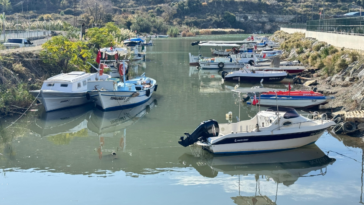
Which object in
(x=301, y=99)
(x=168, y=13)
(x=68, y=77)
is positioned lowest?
(x=301, y=99)

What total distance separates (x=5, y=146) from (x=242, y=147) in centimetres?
1353

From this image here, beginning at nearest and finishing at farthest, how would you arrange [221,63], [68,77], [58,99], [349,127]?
[349,127]
[58,99]
[68,77]
[221,63]

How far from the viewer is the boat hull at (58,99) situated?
3087 centimetres

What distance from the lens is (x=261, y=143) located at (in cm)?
2122

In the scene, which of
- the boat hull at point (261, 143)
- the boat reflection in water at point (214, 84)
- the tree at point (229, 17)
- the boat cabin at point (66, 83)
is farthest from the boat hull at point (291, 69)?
the tree at point (229, 17)

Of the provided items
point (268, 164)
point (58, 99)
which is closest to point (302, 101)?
point (268, 164)

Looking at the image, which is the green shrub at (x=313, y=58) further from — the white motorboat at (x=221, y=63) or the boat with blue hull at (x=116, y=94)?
the boat with blue hull at (x=116, y=94)

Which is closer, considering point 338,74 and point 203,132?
point 203,132

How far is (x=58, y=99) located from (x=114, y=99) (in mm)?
4180

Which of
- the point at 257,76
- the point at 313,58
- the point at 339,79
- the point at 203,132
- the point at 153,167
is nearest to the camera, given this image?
the point at 153,167

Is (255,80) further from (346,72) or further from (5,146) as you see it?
(5,146)

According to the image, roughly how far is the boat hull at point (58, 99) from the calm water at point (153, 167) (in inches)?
52.4

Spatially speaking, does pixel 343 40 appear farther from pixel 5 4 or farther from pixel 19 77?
pixel 5 4

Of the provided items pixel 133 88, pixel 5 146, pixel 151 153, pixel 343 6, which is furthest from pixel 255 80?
pixel 343 6
